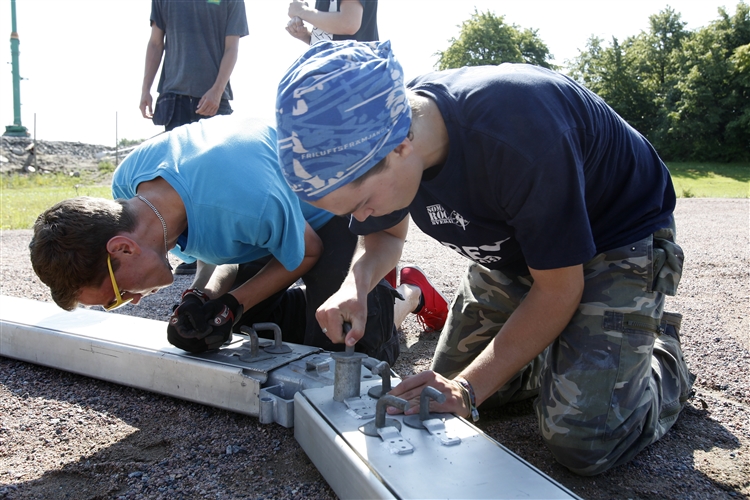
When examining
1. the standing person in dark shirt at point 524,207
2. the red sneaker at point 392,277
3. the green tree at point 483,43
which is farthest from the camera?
the green tree at point 483,43

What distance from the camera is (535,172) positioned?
1.56 metres

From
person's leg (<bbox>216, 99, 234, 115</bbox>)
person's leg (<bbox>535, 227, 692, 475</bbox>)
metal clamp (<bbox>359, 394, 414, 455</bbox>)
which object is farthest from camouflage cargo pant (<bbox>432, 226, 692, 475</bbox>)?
person's leg (<bbox>216, 99, 234, 115</bbox>)

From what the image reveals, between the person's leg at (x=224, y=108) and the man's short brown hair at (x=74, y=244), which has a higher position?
the person's leg at (x=224, y=108)

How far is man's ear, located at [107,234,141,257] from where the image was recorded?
213cm

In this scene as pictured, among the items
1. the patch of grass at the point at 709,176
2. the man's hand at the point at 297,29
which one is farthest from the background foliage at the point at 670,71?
the man's hand at the point at 297,29

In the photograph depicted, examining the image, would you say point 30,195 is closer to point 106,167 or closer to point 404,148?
point 106,167

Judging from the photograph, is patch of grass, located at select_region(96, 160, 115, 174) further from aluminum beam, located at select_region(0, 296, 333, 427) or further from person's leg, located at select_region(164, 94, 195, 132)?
aluminum beam, located at select_region(0, 296, 333, 427)

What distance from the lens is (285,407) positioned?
2.12m

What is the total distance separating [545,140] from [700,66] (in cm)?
3624

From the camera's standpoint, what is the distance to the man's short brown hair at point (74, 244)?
2082 millimetres

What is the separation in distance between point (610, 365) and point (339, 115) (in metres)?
1.22

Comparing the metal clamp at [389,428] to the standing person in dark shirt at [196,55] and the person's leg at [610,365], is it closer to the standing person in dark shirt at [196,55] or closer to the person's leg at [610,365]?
the person's leg at [610,365]

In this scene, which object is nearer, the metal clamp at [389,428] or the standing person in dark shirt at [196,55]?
the metal clamp at [389,428]

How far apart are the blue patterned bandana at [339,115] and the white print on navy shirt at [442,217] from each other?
0.47 meters
